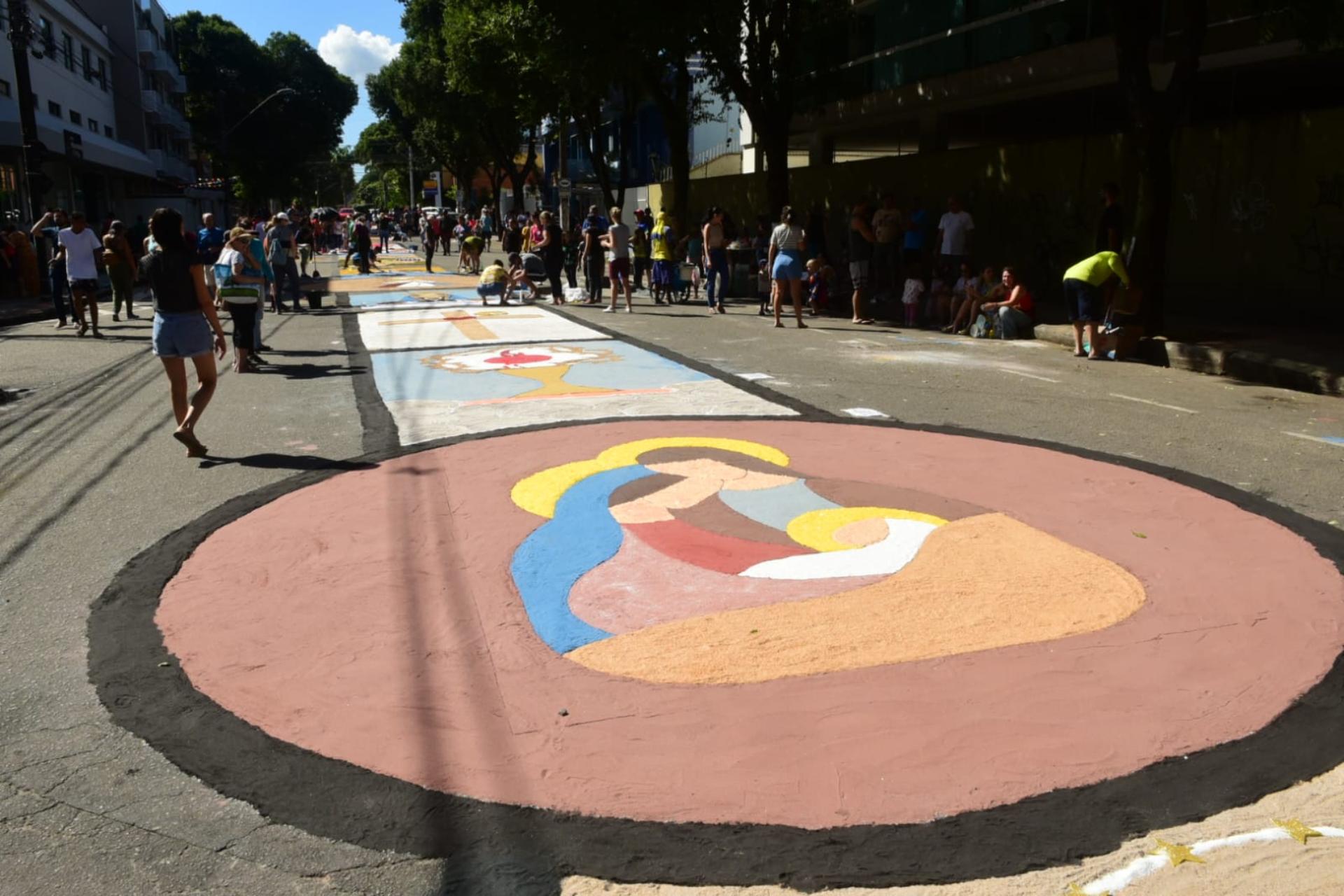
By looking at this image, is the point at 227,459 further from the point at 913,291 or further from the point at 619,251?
the point at 619,251

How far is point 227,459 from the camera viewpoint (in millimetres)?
8203

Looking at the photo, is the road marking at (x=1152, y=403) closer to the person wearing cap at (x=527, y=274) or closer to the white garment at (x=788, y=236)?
the white garment at (x=788, y=236)

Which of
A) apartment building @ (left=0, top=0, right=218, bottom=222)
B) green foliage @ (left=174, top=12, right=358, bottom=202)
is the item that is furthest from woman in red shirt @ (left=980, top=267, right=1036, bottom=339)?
green foliage @ (left=174, top=12, right=358, bottom=202)

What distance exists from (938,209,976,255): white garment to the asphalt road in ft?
6.99

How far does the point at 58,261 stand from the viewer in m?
17.8

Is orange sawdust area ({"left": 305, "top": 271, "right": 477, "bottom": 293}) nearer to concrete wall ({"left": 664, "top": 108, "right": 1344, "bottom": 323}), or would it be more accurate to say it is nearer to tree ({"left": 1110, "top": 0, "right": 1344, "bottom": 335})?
concrete wall ({"left": 664, "top": 108, "right": 1344, "bottom": 323})

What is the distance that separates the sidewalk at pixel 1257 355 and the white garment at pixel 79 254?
14.3 meters

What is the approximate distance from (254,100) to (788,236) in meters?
77.3

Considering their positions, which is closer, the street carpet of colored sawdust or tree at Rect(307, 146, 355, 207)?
the street carpet of colored sawdust

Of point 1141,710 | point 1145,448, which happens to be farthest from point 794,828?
point 1145,448

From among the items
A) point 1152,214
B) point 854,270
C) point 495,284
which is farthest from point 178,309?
point 495,284

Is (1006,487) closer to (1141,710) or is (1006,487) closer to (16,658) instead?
(1141,710)

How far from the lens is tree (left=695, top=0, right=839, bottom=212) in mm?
21875

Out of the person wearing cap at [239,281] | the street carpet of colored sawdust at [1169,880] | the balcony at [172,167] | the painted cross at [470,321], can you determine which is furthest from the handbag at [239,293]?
the balcony at [172,167]
